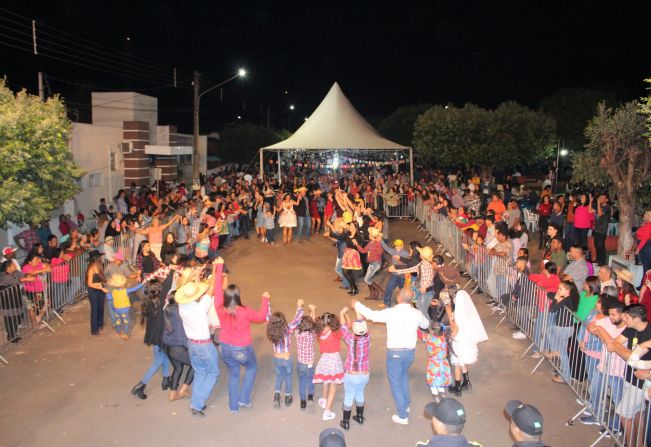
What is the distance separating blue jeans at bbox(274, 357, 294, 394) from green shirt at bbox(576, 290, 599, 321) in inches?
145

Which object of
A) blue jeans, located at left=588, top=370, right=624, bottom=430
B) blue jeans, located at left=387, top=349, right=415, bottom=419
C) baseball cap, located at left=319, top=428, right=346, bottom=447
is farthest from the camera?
blue jeans, located at left=387, top=349, right=415, bottom=419

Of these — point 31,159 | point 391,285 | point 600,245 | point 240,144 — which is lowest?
point 391,285

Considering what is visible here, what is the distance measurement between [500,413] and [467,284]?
539 centimetres

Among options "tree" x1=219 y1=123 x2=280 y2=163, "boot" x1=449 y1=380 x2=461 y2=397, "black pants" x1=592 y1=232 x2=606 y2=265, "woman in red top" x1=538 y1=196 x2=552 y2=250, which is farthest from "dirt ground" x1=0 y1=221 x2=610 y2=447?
"tree" x1=219 y1=123 x2=280 y2=163

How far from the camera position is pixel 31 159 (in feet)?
33.1

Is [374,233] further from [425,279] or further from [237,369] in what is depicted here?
[237,369]

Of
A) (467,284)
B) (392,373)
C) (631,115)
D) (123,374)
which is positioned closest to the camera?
(392,373)

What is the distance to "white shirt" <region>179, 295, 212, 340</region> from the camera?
6086 mm

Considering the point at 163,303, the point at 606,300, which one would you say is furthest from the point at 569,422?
the point at 163,303

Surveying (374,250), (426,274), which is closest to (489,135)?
(374,250)

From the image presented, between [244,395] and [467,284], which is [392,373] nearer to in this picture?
[244,395]

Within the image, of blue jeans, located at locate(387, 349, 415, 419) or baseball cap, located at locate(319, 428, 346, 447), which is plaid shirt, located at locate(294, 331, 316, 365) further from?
baseball cap, located at locate(319, 428, 346, 447)

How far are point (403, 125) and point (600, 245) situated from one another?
126ft

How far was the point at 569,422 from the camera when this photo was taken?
20.2 feet
